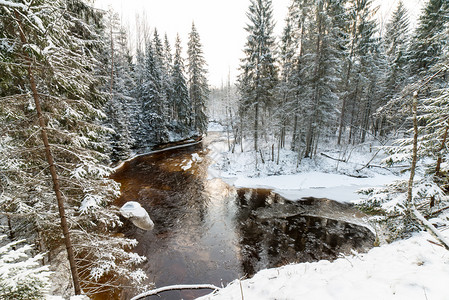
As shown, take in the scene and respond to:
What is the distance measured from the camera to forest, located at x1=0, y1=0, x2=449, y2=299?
3.69 metres

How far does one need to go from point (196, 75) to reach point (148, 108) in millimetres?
9785

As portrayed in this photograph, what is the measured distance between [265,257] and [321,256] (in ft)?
8.21

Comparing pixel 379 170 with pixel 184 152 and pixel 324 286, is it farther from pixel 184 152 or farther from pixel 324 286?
pixel 184 152

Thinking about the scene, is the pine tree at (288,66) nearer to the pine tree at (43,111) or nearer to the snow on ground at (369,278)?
the snow on ground at (369,278)

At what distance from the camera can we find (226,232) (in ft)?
34.2

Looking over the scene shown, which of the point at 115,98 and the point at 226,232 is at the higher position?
the point at 115,98

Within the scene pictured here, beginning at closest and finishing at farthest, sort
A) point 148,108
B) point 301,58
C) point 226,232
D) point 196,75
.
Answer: point 226,232 → point 301,58 → point 148,108 → point 196,75

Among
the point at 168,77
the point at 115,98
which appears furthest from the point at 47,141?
the point at 168,77

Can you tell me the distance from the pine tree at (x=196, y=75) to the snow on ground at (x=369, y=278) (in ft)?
105

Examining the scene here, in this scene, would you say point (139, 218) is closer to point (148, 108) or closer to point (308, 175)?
point (308, 175)

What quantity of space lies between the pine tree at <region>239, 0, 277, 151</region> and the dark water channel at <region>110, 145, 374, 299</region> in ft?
30.8

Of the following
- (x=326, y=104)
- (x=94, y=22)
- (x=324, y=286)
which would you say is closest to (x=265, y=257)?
(x=324, y=286)

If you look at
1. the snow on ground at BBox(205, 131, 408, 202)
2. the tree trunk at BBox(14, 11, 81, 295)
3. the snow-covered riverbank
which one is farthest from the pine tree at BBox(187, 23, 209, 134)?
the snow-covered riverbank

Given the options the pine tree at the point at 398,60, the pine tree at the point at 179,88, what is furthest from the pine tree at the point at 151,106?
Answer: the pine tree at the point at 398,60
